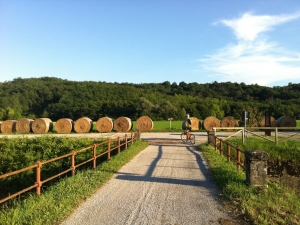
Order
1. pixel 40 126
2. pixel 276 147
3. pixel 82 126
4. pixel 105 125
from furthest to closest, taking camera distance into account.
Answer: pixel 40 126
pixel 82 126
pixel 105 125
pixel 276 147

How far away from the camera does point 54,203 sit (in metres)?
6.32

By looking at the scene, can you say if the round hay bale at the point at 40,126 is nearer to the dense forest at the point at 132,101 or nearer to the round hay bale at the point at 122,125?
the round hay bale at the point at 122,125

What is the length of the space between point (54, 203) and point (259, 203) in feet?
13.6

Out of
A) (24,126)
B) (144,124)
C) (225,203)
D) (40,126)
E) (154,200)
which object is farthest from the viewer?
(144,124)

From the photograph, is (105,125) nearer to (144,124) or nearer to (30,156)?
(144,124)

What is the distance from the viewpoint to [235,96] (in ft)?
345

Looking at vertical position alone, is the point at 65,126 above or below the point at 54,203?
above

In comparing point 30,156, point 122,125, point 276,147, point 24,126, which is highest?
point 122,125

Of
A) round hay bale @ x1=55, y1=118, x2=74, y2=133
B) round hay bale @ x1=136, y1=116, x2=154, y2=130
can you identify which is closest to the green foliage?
round hay bale @ x1=55, y1=118, x2=74, y2=133

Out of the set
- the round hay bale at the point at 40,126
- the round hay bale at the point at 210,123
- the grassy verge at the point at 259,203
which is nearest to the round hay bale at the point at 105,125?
the round hay bale at the point at 40,126

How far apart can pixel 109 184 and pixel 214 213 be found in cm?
351

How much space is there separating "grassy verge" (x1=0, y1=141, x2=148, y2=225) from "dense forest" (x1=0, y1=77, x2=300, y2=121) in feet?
168

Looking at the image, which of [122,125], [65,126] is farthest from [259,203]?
[65,126]

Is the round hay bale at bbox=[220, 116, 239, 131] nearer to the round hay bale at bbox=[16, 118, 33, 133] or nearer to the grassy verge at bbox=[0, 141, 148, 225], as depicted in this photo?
the round hay bale at bbox=[16, 118, 33, 133]
